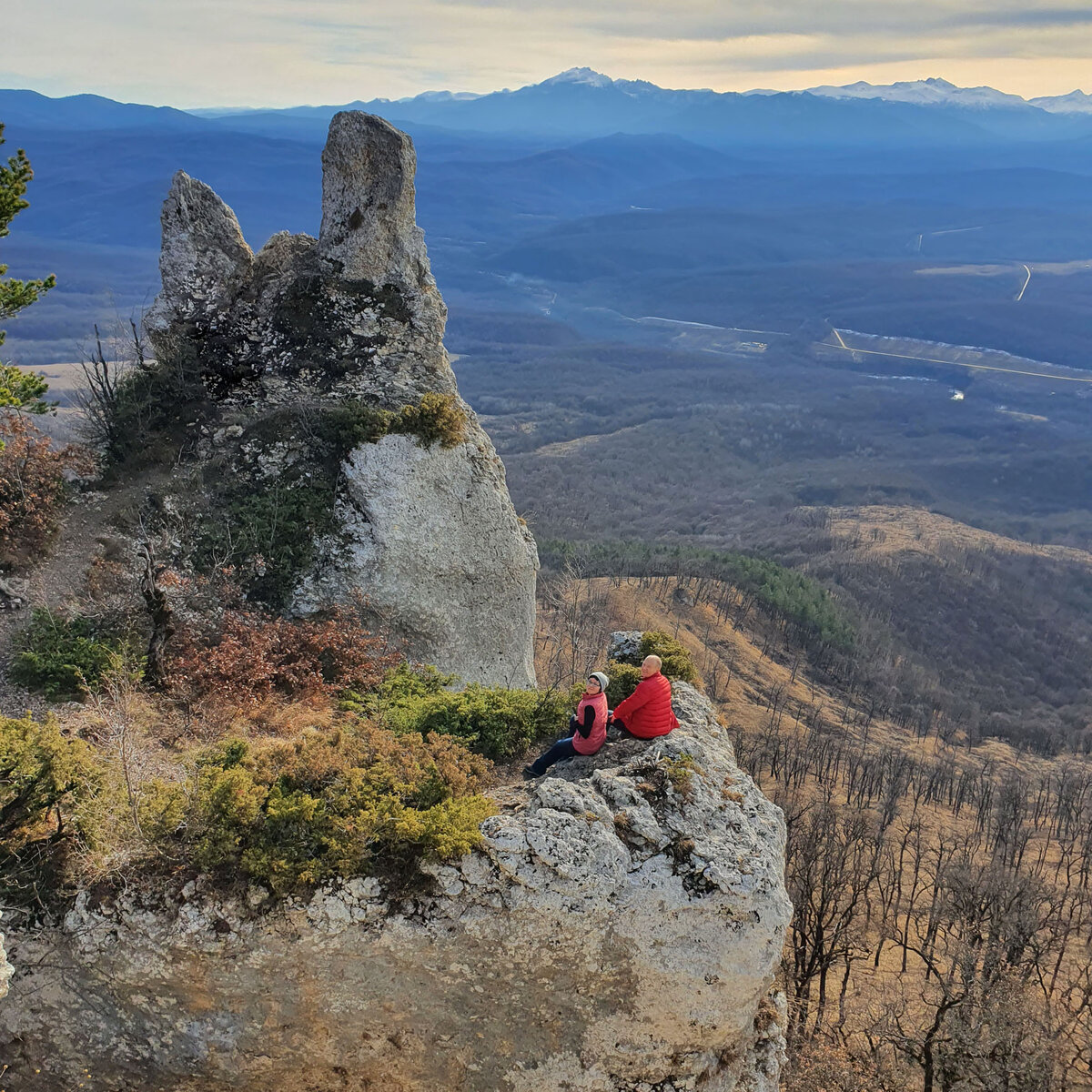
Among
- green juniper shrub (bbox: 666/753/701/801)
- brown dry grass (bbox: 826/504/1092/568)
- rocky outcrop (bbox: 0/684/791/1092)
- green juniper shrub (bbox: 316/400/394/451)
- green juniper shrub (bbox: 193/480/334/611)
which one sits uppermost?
green juniper shrub (bbox: 316/400/394/451)

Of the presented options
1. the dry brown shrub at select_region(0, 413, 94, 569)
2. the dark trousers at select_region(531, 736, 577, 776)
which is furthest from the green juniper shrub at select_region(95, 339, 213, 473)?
the dark trousers at select_region(531, 736, 577, 776)

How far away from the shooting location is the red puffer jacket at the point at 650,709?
13.8 m

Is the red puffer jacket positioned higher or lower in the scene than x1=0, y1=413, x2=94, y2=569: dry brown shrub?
lower

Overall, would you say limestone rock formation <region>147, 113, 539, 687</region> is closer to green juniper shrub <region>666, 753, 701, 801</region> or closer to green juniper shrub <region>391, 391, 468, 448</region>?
green juniper shrub <region>391, 391, 468, 448</region>

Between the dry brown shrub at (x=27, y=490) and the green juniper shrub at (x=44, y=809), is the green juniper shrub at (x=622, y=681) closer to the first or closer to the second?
the green juniper shrub at (x=44, y=809)

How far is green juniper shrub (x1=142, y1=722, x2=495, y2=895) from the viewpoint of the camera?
36.2ft

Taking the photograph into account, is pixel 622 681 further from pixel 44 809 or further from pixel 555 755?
pixel 44 809

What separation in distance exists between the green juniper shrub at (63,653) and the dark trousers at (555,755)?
8.35 meters

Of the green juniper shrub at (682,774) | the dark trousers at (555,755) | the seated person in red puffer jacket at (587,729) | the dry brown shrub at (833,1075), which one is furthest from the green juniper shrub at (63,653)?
the dry brown shrub at (833,1075)

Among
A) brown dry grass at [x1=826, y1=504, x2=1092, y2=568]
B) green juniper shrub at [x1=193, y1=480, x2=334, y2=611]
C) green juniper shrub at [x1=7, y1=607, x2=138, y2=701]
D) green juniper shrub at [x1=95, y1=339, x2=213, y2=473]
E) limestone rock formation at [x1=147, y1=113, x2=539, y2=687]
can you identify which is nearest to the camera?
green juniper shrub at [x1=7, y1=607, x2=138, y2=701]

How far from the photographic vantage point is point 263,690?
56.9 feet

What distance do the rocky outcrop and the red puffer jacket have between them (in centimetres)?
220

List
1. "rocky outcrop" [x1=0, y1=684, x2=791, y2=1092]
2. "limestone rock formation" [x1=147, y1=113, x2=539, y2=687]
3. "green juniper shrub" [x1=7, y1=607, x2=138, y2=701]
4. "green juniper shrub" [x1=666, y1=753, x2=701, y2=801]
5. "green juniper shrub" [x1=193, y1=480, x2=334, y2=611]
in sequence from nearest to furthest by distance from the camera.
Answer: "rocky outcrop" [x1=0, y1=684, x2=791, y2=1092] < "green juniper shrub" [x1=666, y1=753, x2=701, y2=801] < "green juniper shrub" [x1=7, y1=607, x2=138, y2=701] < "green juniper shrub" [x1=193, y1=480, x2=334, y2=611] < "limestone rock formation" [x1=147, y1=113, x2=539, y2=687]

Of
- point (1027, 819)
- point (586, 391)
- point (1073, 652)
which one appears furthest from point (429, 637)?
point (586, 391)
